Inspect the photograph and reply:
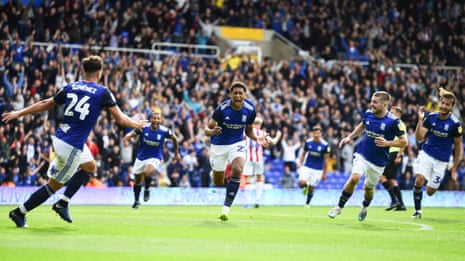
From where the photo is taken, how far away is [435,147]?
19562 millimetres

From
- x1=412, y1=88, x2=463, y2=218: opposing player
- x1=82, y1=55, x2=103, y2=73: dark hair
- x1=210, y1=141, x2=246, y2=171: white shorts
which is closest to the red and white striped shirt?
x1=412, y1=88, x2=463, y2=218: opposing player

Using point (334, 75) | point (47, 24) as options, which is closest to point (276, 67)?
point (334, 75)

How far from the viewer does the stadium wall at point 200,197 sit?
24906 millimetres

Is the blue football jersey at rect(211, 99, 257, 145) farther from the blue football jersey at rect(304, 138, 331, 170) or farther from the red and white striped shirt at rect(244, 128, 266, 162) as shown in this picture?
the blue football jersey at rect(304, 138, 331, 170)

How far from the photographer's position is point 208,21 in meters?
37.3

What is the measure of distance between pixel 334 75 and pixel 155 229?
24.9 m

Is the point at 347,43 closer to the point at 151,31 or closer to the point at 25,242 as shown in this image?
the point at 151,31

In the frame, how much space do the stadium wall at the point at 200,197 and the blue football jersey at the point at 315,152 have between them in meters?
2.53

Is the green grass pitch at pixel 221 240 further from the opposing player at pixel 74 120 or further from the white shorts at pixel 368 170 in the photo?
the white shorts at pixel 368 170

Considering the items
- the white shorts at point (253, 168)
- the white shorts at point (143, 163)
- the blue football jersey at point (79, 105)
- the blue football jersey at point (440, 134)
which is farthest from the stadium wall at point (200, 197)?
the blue football jersey at point (79, 105)

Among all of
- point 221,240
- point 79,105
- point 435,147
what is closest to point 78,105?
point 79,105

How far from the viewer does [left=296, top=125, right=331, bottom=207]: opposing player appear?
2686 cm

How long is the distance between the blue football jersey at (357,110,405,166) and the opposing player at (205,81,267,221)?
6.99ft

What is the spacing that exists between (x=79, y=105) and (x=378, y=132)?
666cm
